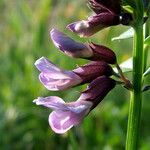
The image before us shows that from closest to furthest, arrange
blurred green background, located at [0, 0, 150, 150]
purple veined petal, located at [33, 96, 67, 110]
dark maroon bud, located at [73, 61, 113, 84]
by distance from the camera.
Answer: purple veined petal, located at [33, 96, 67, 110] → dark maroon bud, located at [73, 61, 113, 84] → blurred green background, located at [0, 0, 150, 150]

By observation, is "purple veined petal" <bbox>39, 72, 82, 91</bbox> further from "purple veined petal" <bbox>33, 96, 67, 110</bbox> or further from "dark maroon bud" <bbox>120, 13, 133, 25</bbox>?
"dark maroon bud" <bbox>120, 13, 133, 25</bbox>

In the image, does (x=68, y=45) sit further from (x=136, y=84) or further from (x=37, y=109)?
(x=37, y=109)

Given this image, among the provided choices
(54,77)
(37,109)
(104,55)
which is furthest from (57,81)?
(37,109)

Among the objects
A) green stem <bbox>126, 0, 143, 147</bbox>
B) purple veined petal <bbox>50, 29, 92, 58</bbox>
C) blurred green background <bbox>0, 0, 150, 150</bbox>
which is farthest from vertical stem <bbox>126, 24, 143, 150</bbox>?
blurred green background <bbox>0, 0, 150, 150</bbox>

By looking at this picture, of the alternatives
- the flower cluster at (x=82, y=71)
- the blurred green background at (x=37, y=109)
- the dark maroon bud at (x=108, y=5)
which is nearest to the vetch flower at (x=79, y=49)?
the flower cluster at (x=82, y=71)

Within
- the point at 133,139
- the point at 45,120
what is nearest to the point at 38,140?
the point at 45,120

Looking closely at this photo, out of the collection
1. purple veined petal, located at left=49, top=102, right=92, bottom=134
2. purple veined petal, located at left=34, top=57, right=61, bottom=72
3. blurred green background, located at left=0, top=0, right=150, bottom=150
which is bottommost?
blurred green background, located at left=0, top=0, right=150, bottom=150

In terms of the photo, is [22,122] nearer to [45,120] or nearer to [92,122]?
[45,120]
